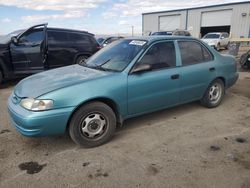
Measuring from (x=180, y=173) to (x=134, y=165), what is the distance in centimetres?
59

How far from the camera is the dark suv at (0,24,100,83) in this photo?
303 inches

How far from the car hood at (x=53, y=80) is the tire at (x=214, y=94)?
2456mm

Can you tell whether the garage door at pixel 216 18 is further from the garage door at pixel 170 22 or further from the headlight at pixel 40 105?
the headlight at pixel 40 105

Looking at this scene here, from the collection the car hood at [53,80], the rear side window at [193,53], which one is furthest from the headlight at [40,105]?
the rear side window at [193,53]

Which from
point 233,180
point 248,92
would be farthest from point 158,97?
point 248,92

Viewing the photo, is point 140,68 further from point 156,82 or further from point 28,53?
point 28,53

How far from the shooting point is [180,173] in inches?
121

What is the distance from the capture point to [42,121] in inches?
129

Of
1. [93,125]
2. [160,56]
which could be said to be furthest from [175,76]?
[93,125]

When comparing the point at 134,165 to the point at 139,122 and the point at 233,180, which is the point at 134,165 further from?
the point at 139,122

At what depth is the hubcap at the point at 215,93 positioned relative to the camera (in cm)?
533

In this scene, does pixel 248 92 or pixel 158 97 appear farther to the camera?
pixel 248 92

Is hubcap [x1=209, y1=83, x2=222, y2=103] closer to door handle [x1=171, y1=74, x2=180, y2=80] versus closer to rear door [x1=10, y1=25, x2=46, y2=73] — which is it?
door handle [x1=171, y1=74, x2=180, y2=80]

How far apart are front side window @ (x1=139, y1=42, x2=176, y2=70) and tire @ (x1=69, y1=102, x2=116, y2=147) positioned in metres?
1.06
